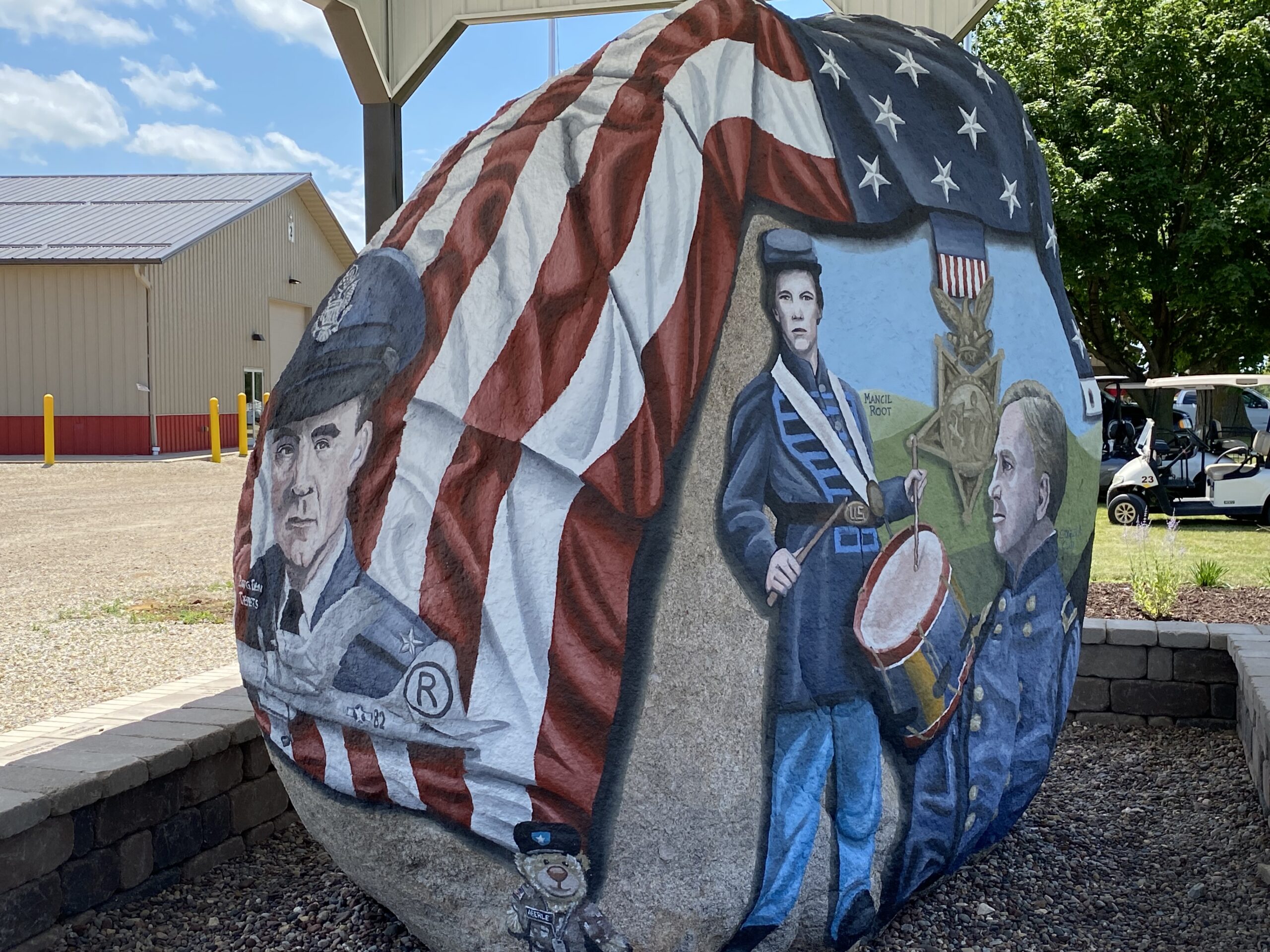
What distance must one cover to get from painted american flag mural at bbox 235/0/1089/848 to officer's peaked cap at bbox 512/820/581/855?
2 cm

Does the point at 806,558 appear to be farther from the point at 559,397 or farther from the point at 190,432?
the point at 190,432

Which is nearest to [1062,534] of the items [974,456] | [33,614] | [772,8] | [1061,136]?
[974,456]

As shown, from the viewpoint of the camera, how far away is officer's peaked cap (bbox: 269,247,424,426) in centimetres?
265

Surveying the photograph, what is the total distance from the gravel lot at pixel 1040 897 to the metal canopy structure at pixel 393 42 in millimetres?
4072

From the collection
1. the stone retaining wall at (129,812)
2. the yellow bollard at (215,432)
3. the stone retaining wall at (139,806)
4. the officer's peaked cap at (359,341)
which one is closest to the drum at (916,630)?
the officer's peaked cap at (359,341)

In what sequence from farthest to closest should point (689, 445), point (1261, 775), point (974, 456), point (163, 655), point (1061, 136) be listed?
1. point (1061, 136)
2. point (163, 655)
3. point (1261, 775)
4. point (974, 456)
5. point (689, 445)

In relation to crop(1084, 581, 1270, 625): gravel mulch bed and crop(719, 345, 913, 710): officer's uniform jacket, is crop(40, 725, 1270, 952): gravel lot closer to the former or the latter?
crop(719, 345, 913, 710): officer's uniform jacket

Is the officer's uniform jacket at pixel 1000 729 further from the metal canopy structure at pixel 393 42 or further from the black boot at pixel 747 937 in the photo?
the metal canopy structure at pixel 393 42

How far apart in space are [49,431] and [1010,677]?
2053 centimetres

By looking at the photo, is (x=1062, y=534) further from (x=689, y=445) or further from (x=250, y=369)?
(x=250, y=369)

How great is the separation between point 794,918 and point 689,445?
42.6 inches

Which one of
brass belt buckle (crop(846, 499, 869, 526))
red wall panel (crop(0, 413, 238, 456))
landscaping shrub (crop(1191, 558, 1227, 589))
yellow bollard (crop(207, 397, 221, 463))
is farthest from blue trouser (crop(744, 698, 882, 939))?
red wall panel (crop(0, 413, 238, 456))

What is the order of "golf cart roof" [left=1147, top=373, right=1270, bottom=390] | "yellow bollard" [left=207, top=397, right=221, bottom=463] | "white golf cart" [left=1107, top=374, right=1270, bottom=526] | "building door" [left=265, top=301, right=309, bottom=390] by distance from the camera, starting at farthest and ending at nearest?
"building door" [left=265, top=301, right=309, bottom=390] < "yellow bollard" [left=207, top=397, right=221, bottom=463] < "golf cart roof" [left=1147, top=373, right=1270, bottom=390] < "white golf cart" [left=1107, top=374, right=1270, bottom=526]

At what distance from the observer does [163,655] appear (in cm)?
661
